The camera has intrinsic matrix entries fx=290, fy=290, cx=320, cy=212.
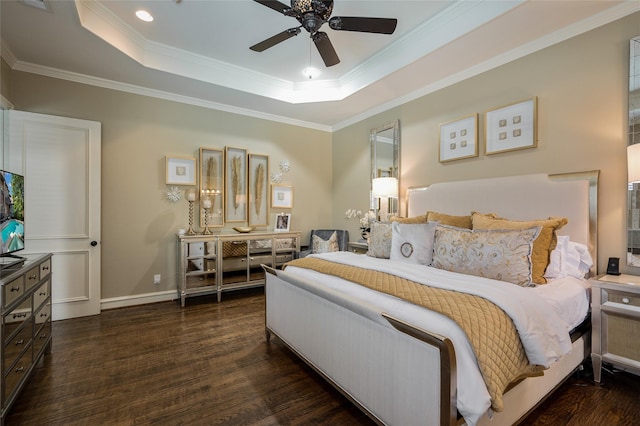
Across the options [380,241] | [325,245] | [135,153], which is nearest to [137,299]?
[135,153]

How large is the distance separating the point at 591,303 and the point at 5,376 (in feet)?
12.3

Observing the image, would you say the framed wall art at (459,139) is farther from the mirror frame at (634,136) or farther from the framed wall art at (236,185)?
the framed wall art at (236,185)

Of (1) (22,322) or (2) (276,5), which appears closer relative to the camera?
(1) (22,322)

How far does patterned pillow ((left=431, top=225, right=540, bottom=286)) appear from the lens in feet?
6.59

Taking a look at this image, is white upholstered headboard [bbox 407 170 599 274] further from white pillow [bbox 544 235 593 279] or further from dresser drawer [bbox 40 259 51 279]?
dresser drawer [bbox 40 259 51 279]

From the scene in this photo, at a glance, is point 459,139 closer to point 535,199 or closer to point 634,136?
point 535,199

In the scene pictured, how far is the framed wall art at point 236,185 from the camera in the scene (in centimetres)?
439

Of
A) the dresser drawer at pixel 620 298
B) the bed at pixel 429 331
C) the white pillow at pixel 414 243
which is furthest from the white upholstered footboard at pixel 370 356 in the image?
the dresser drawer at pixel 620 298

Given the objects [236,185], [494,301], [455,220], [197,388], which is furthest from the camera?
[236,185]

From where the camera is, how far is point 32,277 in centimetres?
208

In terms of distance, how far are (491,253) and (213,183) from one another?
3.63 m

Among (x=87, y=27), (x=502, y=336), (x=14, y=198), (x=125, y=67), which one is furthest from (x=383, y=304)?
(x=125, y=67)

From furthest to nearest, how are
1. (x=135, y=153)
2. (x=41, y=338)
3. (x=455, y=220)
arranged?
(x=135, y=153), (x=455, y=220), (x=41, y=338)

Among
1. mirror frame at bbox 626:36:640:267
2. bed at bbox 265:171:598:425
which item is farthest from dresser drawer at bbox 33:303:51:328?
mirror frame at bbox 626:36:640:267
